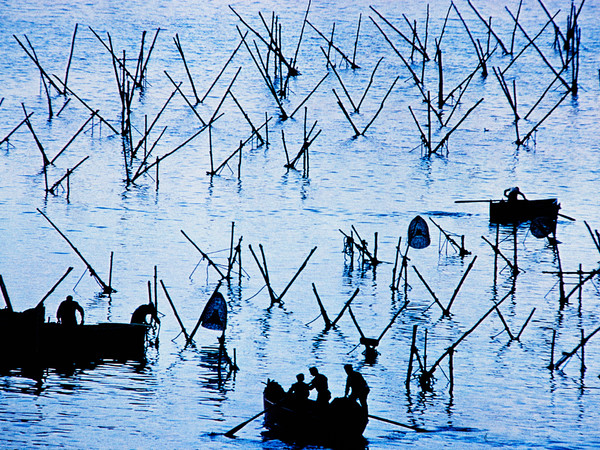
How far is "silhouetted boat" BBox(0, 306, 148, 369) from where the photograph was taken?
28.7 metres

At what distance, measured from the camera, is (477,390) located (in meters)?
29.8

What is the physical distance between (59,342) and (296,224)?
67.2 ft

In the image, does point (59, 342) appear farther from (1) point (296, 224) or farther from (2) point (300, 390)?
(1) point (296, 224)

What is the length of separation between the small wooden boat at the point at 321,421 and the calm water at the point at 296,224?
758mm

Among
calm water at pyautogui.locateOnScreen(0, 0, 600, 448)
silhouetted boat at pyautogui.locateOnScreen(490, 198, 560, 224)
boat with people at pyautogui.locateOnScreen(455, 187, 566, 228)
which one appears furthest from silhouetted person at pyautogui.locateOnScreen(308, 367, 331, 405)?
silhouetted boat at pyautogui.locateOnScreen(490, 198, 560, 224)

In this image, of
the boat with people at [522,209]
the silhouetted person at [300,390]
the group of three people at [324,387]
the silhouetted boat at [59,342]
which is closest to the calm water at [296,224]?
the silhouetted boat at [59,342]

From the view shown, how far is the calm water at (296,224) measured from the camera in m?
28.0

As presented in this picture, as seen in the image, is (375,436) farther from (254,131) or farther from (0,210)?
(254,131)

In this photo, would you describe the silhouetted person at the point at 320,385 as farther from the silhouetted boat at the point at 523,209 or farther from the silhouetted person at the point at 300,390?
the silhouetted boat at the point at 523,209

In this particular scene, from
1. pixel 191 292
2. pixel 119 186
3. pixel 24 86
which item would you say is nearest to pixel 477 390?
pixel 191 292

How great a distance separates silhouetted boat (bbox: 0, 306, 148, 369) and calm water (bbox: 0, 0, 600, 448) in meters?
0.52

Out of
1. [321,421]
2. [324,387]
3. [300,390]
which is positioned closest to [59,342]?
[300,390]

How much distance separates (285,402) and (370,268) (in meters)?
17.9

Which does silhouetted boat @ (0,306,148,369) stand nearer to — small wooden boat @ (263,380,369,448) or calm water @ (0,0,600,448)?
calm water @ (0,0,600,448)
